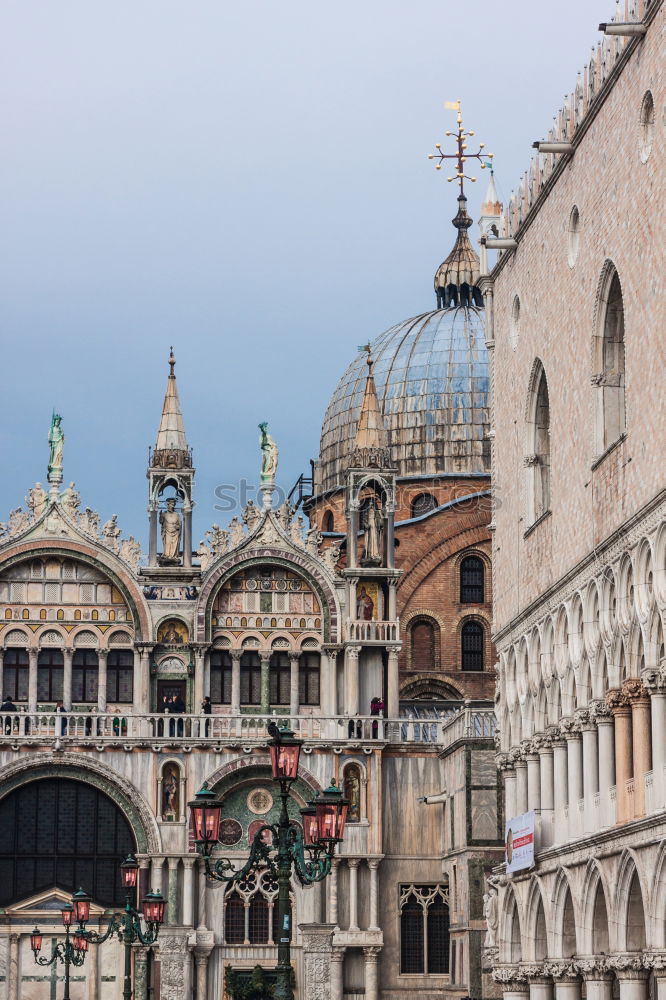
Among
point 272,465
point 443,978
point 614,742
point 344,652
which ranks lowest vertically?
point 443,978

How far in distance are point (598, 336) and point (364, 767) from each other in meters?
17.9

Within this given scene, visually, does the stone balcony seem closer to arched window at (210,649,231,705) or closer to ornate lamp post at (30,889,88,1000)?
arched window at (210,649,231,705)

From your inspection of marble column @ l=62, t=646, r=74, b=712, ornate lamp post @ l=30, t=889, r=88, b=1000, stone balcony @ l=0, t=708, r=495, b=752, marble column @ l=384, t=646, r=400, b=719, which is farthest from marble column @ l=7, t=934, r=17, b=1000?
marble column @ l=384, t=646, r=400, b=719

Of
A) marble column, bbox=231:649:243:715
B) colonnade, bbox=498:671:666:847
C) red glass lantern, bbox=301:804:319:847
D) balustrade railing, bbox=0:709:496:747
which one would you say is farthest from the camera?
marble column, bbox=231:649:243:715

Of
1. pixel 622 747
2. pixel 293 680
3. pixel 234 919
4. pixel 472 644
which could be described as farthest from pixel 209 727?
pixel 622 747

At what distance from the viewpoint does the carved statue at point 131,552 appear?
1967 inches

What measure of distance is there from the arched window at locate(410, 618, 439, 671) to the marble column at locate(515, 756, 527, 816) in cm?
1817

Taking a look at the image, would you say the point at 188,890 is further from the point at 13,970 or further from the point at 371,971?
the point at 371,971

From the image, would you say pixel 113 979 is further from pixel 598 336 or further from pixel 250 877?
pixel 598 336

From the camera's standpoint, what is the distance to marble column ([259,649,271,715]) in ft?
164

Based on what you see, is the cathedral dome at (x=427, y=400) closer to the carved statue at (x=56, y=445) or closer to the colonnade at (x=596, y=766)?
the carved statue at (x=56, y=445)

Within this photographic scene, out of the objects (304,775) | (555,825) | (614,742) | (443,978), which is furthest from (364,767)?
(614,742)

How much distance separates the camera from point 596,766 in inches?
1331

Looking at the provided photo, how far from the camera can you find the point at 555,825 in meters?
36.5
